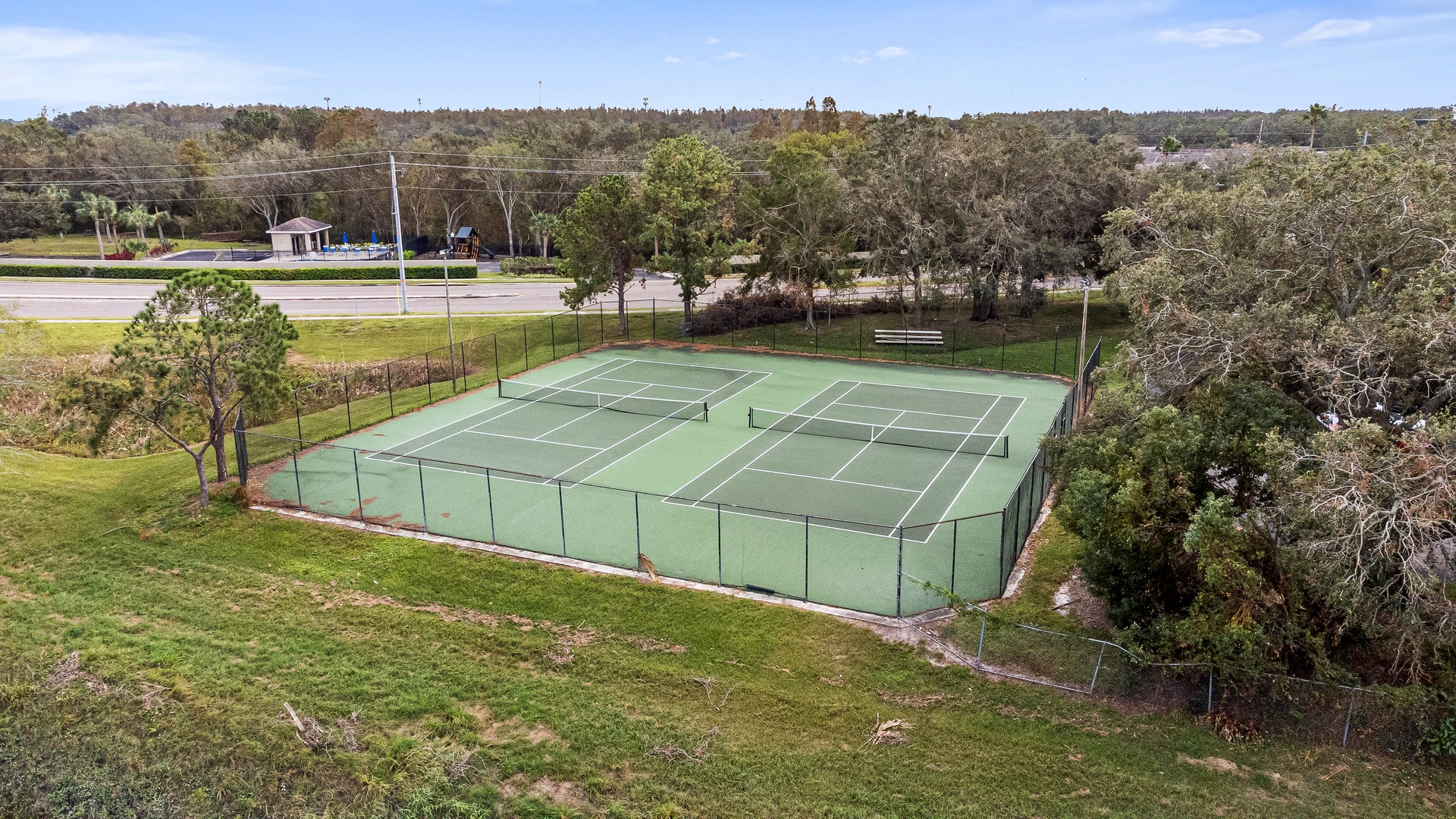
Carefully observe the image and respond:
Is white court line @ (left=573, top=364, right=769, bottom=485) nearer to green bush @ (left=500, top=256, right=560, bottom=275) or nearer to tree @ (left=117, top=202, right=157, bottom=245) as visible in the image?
green bush @ (left=500, top=256, right=560, bottom=275)

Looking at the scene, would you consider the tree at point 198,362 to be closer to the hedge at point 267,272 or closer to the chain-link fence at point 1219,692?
the chain-link fence at point 1219,692

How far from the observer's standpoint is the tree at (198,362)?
2367 cm

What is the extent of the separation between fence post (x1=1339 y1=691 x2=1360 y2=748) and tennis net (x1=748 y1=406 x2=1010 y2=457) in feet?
46.4

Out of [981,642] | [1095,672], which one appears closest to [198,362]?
[981,642]

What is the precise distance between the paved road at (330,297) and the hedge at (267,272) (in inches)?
85.2

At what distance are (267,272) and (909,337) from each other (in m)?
47.7

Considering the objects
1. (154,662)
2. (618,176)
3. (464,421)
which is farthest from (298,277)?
(154,662)

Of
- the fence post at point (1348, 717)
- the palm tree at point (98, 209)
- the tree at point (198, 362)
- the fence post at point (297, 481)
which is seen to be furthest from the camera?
the palm tree at point (98, 209)

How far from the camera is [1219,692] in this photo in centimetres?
1562

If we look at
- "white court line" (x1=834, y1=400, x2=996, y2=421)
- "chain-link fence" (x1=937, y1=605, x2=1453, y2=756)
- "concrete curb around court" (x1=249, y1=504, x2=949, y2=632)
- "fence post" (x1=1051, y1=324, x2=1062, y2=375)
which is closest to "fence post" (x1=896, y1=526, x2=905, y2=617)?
"concrete curb around court" (x1=249, y1=504, x2=949, y2=632)

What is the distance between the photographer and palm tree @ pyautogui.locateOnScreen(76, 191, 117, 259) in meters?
81.4

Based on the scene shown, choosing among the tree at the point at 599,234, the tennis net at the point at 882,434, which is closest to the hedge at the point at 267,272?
the tree at the point at 599,234

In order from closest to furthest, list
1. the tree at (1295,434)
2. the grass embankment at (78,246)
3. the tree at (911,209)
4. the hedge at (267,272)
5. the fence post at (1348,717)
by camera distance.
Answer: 1. the tree at (1295,434)
2. the fence post at (1348,717)
3. the tree at (911,209)
4. the hedge at (267,272)
5. the grass embankment at (78,246)

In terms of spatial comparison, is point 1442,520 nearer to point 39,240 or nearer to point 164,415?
point 164,415
